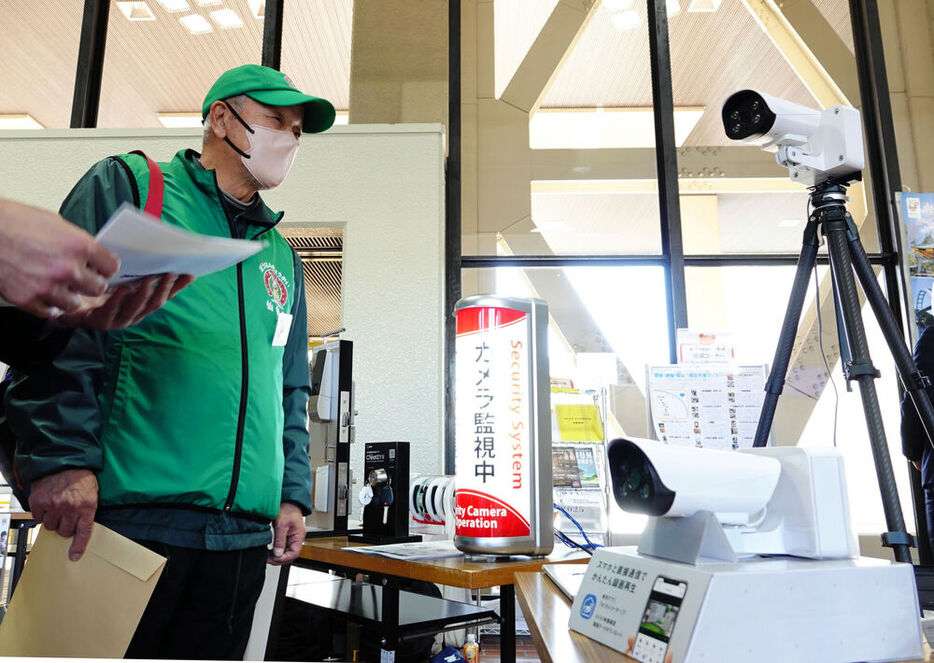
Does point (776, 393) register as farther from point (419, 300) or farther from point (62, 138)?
point (62, 138)

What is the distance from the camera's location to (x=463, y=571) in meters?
1.12

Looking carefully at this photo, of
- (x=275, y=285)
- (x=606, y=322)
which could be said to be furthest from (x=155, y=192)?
(x=606, y=322)

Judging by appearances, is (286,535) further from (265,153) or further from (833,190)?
(833,190)

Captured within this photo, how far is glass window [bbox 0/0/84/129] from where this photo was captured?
3.95 metres

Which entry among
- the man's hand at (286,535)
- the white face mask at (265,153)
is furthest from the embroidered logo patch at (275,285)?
the man's hand at (286,535)

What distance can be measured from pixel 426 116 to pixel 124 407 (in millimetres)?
3199

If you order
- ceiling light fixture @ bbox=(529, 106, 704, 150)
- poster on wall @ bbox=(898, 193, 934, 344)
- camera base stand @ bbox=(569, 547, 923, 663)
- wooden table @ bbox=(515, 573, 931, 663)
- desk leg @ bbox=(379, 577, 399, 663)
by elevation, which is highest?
ceiling light fixture @ bbox=(529, 106, 704, 150)

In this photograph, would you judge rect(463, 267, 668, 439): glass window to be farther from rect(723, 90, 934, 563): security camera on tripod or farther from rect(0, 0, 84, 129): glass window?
rect(0, 0, 84, 129): glass window

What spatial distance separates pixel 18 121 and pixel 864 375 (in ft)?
14.9

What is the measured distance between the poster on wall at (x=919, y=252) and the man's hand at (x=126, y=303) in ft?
12.5

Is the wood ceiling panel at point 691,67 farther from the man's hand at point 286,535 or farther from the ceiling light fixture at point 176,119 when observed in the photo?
the man's hand at point 286,535

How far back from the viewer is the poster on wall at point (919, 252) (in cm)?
348

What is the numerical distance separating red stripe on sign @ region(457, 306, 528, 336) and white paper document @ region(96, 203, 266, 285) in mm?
730

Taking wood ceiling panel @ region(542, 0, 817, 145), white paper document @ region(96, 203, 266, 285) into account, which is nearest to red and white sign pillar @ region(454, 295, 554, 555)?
white paper document @ region(96, 203, 266, 285)
